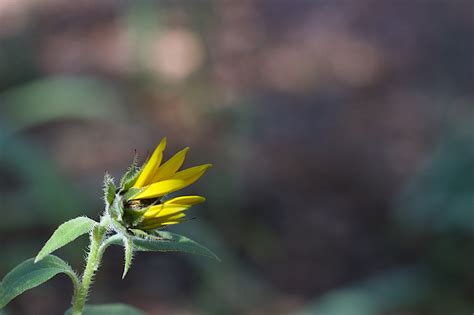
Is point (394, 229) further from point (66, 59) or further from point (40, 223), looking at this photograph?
point (66, 59)

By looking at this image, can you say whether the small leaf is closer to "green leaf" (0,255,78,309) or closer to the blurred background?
"green leaf" (0,255,78,309)

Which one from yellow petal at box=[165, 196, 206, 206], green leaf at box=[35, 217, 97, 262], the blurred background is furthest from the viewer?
the blurred background

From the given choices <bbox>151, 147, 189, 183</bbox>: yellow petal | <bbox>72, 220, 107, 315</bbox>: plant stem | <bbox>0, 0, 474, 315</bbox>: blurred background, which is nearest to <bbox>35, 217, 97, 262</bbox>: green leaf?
<bbox>72, 220, 107, 315</bbox>: plant stem

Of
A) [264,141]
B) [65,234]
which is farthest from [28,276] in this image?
[264,141]

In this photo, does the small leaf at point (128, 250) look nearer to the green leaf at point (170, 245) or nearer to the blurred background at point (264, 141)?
the green leaf at point (170, 245)

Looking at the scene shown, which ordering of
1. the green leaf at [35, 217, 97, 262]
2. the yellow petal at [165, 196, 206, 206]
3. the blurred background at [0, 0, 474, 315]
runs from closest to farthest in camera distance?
the green leaf at [35, 217, 97, 262] < the yellow petal at [165, 196, 206, 206] < the blurred background at [0, 0, 474, 315]

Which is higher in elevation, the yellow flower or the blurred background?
the blurred background

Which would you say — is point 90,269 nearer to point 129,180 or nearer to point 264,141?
point 129,180

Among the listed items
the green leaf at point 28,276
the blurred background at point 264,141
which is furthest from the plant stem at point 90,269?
the blurred background at point 264,141
